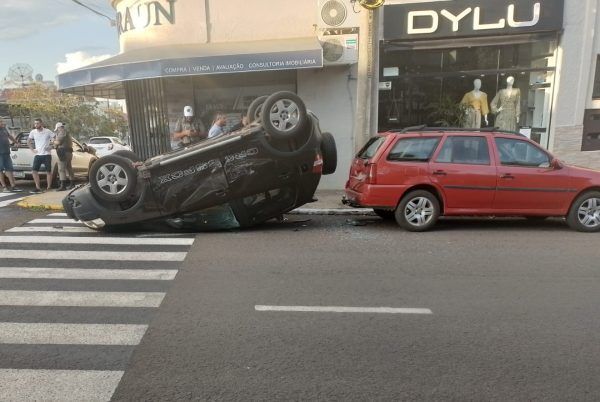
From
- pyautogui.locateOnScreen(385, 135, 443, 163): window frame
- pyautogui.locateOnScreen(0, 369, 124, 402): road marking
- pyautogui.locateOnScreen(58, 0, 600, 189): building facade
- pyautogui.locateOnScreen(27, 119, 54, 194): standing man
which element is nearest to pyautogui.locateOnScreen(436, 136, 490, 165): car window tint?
pyautogui.locateOnScreen(385, 135, 443, 163): window frame

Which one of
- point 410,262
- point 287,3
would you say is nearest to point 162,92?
point 287,3

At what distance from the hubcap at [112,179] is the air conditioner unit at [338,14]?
6.36 meters

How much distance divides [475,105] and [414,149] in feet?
16.8

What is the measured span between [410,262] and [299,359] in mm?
2778

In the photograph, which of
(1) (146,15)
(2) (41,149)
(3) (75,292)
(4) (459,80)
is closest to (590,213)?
(4) (459,80)

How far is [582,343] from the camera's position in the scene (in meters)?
3.67

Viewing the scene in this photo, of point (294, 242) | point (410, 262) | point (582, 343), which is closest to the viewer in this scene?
point (582, 343)

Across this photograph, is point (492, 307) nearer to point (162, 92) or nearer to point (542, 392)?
point (542, 392)

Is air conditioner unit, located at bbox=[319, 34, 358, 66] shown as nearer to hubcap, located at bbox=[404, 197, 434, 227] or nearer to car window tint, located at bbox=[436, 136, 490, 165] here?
car window tint, located at bbox=[436, 136, 490, 165]

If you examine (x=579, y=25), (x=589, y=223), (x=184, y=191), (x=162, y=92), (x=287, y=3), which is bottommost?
(x=589, y=223)

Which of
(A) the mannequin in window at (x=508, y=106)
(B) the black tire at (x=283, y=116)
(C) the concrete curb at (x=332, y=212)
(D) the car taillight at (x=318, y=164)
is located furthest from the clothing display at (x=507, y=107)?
(B) the black tire at (x=283, y=116)

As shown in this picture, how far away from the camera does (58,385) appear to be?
10.2ft

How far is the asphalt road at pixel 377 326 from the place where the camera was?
10.2ft

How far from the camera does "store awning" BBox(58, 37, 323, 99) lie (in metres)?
9.83
